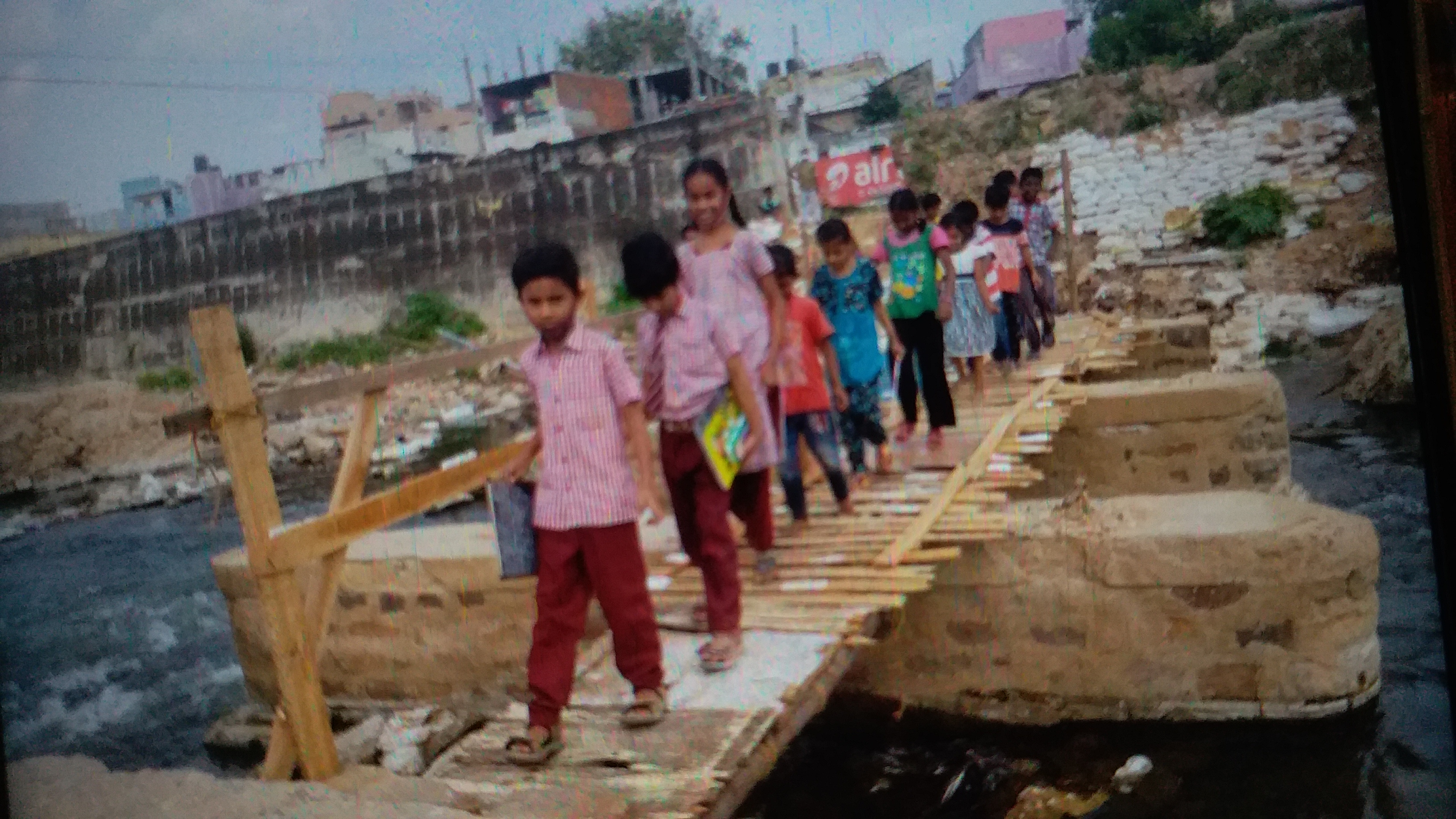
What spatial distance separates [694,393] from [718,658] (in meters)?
0.65

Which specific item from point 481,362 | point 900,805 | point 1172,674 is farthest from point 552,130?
point 1172,674

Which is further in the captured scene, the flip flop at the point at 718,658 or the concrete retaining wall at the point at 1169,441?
the concrete retaining wall at the point at 1169,441

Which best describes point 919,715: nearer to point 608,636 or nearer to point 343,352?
point 608,636

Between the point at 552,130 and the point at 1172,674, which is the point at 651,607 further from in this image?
the point at 1172,674

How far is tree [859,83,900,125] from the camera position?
289cm

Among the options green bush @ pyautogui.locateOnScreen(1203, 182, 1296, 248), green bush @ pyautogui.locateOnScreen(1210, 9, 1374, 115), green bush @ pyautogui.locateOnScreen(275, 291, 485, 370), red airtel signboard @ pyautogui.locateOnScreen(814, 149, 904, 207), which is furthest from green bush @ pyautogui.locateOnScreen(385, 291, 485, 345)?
green bush @ pyautogui.locateOnScreen(1210, 9, 1374, 115)

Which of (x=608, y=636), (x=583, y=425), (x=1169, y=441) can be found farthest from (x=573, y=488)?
(x=1169, y=441)

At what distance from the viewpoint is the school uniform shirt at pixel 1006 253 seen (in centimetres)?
357

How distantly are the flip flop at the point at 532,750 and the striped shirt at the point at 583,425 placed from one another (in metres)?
0.47

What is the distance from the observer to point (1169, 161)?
2.84 m

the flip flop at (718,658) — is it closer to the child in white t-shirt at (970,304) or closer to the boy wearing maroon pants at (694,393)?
the boy wearing maroon pants at (694,393)

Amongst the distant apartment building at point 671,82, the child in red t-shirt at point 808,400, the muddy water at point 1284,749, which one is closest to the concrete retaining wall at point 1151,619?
the muddy water at point 1284,749

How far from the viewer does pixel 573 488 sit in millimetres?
2293

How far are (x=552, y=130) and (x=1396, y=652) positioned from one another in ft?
9.22
